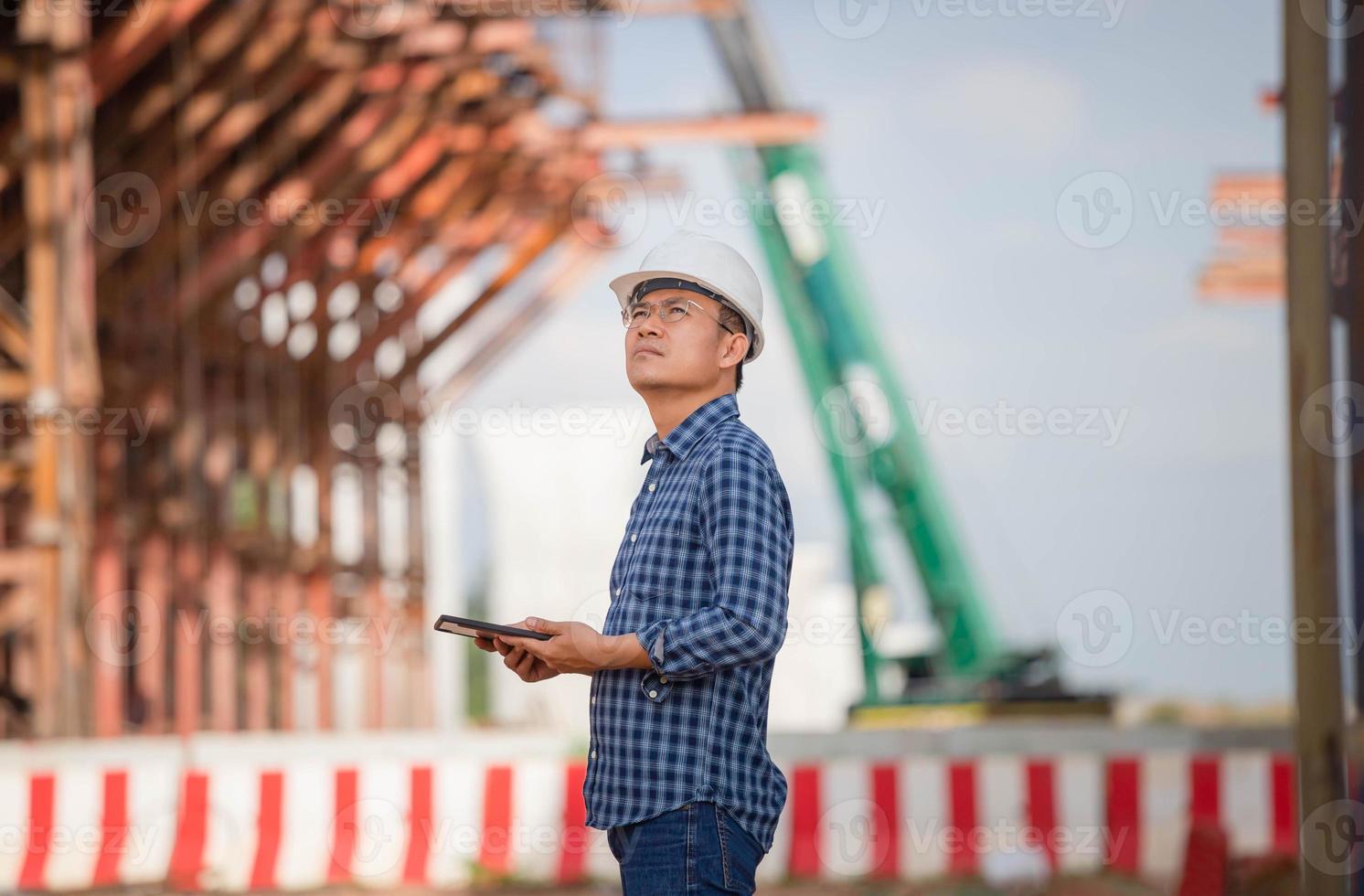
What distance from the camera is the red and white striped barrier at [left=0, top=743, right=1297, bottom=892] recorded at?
874cm

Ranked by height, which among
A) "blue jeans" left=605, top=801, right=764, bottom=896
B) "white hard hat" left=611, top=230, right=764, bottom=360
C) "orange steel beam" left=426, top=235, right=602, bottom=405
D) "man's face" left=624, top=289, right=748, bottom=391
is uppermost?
"orange steel beam" left=426, top=235, right=602, bottom=405

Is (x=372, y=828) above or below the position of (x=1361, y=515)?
below

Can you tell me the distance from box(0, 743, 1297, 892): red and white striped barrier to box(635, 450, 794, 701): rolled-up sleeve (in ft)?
20.7

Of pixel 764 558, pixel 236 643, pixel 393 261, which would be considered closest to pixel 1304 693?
pixel 764 558

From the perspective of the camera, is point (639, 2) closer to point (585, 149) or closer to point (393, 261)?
point (585, 149)

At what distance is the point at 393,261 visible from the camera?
2069 centimetres

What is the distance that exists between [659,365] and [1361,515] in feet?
5.45

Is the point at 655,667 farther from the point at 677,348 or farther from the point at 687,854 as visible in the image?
the point at 677,348

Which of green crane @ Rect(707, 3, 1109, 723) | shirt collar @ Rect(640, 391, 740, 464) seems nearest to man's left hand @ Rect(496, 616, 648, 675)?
shirt collar @ Rect(640, 391, 740, 464)

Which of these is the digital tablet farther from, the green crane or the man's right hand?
the green crane

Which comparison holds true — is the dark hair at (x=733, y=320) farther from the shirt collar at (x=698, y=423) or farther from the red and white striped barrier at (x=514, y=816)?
the red and white striped barrier at (x=514, y=816)

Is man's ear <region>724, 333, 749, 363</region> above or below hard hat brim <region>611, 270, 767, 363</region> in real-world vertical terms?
below

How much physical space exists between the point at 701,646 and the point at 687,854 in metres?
0.31

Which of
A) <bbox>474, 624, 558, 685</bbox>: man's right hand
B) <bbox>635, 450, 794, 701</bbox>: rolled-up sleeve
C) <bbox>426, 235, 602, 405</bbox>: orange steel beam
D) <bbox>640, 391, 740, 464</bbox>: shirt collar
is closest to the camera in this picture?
<bbox>635, 450, 794, 701</bbox>: rolled-up sleeve
